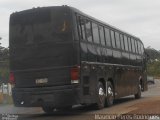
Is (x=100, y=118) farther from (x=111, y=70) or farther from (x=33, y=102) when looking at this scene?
(x=111, y=70)

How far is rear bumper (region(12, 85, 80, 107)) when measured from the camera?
15656 millimetres

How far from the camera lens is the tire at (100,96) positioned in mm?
17991

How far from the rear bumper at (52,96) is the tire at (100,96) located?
226cm

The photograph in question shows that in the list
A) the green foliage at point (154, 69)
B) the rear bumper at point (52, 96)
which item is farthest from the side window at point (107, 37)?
the green foliage at point (154, 69)

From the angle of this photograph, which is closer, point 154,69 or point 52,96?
point 52,96

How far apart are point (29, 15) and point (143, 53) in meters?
13.3

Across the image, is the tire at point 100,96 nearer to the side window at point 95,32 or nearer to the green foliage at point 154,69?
the side window at point 95,32

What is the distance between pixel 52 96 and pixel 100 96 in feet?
9.89

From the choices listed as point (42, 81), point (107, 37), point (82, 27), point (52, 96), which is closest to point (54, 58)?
point (42, 81)

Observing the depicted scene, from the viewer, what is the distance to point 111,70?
66.3 feet

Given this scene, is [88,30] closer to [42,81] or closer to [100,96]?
[100,96]

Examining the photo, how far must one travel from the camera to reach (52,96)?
15.7m

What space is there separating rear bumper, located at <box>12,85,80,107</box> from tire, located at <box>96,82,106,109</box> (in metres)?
2.26

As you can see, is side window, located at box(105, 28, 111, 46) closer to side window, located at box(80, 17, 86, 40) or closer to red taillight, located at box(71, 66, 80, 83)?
side window, located at box(80, 17, 86, 40)
